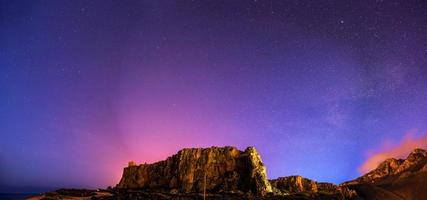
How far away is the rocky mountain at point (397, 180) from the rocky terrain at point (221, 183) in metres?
0.29

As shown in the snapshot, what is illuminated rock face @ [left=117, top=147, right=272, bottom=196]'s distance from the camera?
272 ft

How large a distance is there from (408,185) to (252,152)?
2258 inches

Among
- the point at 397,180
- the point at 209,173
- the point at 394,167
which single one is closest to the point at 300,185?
the point at 209,173

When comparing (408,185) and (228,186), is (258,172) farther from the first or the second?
(408,185)

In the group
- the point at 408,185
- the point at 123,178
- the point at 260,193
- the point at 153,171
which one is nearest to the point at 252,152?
the point at 260,193

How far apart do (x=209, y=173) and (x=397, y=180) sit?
85231mm

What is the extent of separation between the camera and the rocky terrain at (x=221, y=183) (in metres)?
77.4

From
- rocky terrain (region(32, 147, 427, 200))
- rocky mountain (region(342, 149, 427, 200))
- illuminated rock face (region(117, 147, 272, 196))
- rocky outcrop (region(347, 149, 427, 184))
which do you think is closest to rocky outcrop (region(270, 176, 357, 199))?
rocky terrain (region(32, 147, 427, 200))

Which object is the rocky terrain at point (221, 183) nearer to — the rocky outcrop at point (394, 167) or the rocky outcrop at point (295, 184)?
the rocky outcrop at point (295, 184)

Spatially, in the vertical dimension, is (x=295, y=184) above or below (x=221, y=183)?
above

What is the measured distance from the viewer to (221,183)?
86812mm

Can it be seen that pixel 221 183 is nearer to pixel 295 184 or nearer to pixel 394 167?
pixel 295 184

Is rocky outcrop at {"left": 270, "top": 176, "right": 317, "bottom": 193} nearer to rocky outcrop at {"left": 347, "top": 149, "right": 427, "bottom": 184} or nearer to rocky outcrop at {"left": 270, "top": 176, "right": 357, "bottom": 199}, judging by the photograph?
rocky outcrop at {"left": 270, "top": 176, "right": 357, "bottom": 199}

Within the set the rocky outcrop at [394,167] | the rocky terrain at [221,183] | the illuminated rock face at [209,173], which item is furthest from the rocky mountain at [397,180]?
the illuminated rock face at [209,173]
